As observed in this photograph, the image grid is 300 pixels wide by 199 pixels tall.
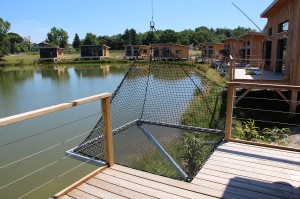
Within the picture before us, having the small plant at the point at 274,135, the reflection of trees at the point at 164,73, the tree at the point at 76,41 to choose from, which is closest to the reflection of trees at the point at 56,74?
the reflection of trees at the point at 164,73

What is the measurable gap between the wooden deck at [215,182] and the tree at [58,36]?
256ft

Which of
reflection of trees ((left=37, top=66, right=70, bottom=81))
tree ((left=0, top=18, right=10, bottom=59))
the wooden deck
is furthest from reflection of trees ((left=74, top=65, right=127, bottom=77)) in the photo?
the wooden deck

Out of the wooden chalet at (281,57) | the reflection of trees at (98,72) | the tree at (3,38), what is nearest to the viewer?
the wooden chalet at (281,57)

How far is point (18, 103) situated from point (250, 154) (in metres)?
12.5

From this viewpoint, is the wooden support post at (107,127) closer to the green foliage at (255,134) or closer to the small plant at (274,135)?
the green foliage at (255,134)

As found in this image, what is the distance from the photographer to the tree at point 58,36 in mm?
75938

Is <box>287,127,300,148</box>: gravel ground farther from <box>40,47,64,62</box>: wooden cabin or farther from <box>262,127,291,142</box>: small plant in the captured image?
<box>40,47,64,62</box>: wooden cabin

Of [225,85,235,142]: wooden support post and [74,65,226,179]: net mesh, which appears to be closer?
[225,85,235,142]: wooden support post

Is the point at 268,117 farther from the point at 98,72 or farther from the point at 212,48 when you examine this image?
the point at 212,48

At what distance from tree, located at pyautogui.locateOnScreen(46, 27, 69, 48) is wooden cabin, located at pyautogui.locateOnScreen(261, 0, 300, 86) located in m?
71.5

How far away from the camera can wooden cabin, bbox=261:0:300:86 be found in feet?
24.1

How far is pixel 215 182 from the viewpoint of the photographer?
266 centimetres

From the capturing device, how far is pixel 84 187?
101 inches

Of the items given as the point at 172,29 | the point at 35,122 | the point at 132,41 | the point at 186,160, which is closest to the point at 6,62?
the point at 132,41
